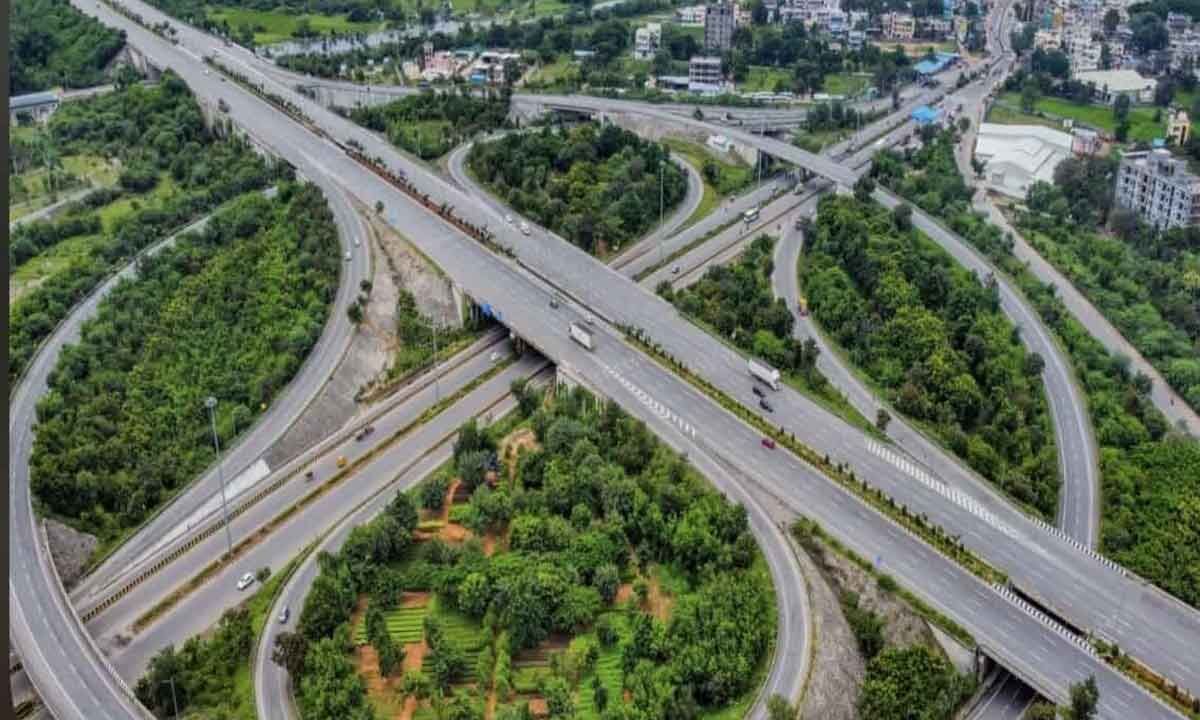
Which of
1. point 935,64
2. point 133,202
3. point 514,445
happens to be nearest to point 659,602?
point 514,445

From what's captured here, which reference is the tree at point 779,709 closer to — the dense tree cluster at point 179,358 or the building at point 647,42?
the dense tree cluster at point 179,358

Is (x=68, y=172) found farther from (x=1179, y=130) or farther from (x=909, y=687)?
(x=1179, y=130)

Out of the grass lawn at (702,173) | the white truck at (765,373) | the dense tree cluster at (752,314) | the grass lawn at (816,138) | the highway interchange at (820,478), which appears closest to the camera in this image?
the highway interchange at (820,478)

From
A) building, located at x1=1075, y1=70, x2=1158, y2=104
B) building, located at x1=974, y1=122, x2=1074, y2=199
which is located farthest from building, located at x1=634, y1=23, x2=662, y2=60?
building, located at x1=1075, y1=70, x2=1158, y2=104

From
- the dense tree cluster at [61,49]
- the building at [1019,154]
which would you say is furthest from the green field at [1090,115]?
the dense tree cluster at [61,49]

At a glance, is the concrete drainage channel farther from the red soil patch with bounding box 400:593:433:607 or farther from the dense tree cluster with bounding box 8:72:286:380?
the dense tree cluster with bounding box 8:72:286:380

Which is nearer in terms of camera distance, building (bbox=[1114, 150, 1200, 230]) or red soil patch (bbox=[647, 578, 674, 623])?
red soil patch (bbox=[647, 578, 674, 623])
